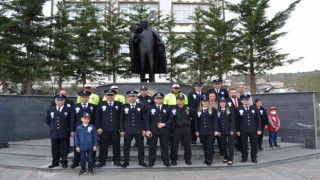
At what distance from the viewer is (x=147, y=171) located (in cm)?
670

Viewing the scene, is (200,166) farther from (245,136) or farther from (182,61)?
(182,61)

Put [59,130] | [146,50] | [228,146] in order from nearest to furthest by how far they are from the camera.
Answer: [59,130]
[228,146]
[146,50]

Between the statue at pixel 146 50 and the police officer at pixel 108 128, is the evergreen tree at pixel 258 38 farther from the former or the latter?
the police officer at pixel 108 128

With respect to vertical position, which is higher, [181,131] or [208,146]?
[181,131]

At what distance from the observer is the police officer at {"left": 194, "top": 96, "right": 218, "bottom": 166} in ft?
23.1

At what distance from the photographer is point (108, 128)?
6918mm

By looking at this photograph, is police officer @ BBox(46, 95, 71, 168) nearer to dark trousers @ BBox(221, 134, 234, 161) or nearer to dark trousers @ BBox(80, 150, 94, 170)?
dark trousers @ BBox(80, 150, 94, 170)

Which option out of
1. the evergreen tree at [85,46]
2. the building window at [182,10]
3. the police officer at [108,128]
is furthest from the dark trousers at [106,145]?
the building window at [182,10]

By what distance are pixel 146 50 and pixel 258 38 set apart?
1180 cm

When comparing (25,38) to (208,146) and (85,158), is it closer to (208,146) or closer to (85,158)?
(85,158)

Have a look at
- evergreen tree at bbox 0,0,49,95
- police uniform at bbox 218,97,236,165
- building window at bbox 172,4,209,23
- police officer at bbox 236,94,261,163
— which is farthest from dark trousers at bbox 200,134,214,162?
building window at bbox 172,4,209,23

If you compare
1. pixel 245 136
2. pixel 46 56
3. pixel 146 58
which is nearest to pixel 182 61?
pixel 46 56

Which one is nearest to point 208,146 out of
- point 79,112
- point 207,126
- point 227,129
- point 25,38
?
point 207,126

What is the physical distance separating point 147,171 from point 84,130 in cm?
166
